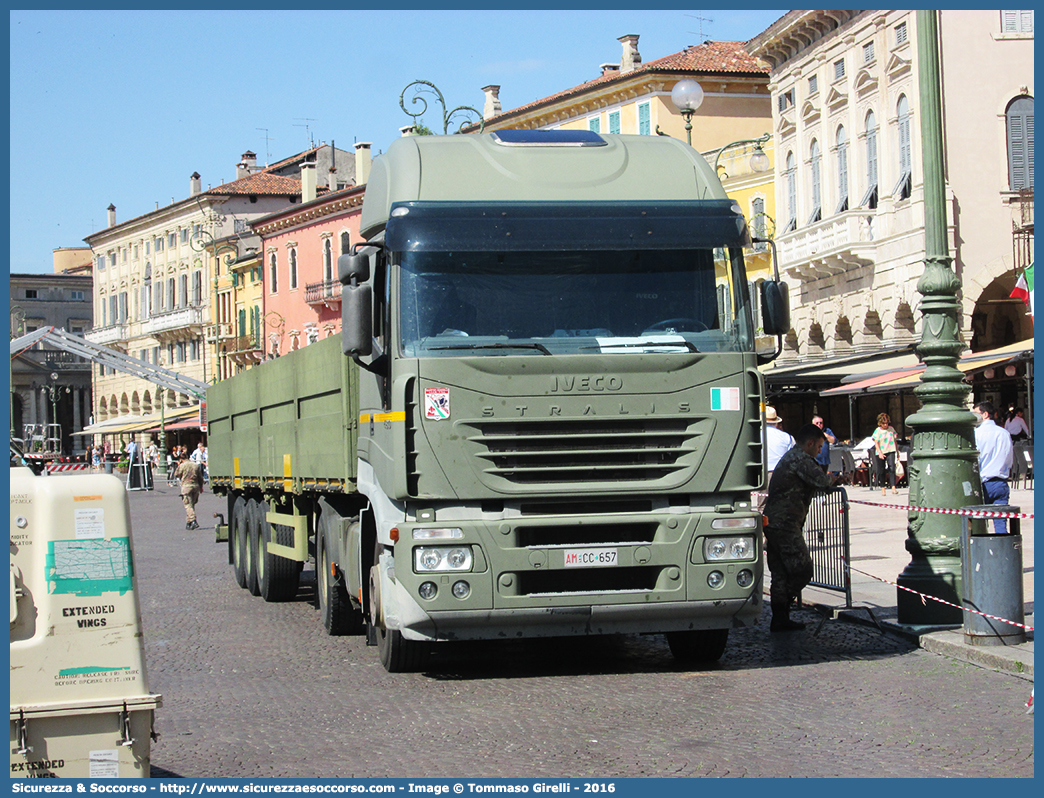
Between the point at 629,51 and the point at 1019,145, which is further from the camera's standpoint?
the point at 629,51

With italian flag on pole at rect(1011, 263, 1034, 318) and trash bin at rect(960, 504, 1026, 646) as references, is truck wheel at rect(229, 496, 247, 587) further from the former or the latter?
italian flag on pole at rect(1011, 263, 1034, 318)

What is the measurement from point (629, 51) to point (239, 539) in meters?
48.3

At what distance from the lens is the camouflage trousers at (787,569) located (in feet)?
39.9

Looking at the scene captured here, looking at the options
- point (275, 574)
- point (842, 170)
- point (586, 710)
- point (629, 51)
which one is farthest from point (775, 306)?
point (629, 51)

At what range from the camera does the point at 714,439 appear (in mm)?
9703

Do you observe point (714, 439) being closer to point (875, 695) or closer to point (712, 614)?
point (712, 614)

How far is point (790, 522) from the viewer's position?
12.4m

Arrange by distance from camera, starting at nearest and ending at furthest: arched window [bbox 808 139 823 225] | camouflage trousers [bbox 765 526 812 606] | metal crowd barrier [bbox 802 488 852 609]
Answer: camouflage trousers [bbox 765 526 812 606] < metal crowd barrier [bbox 802 488 852 609] < arched window [bbox 808 139 823 225]

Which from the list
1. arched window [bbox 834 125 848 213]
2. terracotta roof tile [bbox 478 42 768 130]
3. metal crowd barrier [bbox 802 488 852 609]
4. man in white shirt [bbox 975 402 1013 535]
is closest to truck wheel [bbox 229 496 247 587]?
metal crowd barrier [bbox 802 488 852 609]

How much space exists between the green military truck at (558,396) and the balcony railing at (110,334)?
9788cm

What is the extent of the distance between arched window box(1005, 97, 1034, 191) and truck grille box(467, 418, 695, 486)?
29558 mm

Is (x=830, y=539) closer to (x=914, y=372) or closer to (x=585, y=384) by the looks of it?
(x=585, y=384)

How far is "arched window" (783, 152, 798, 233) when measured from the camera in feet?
149

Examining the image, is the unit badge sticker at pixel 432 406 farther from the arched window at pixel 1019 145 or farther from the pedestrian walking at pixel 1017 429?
the arched window at pixel 1019 145
